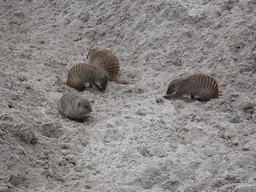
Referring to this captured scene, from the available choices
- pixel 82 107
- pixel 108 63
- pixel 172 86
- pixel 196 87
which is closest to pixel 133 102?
pixel 172 86

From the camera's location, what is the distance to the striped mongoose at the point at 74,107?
141 inches

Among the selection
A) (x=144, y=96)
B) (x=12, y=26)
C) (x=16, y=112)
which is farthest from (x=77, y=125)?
(x=12, y=26)

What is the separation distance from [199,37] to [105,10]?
247 cm

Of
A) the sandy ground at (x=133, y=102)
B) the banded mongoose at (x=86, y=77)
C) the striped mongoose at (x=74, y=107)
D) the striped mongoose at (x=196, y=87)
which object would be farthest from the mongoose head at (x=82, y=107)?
the striped mongoose at (x=196, y=87)

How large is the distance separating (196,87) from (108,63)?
1642mm

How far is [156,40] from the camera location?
5.31m

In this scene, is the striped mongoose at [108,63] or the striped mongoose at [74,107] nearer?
the striped mongoose at [74,107]

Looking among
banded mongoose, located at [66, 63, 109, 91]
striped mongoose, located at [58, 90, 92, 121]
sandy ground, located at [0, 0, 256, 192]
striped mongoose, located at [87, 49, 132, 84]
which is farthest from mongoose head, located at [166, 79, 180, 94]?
striped mongoose, located at [58, 90, 92, 121]

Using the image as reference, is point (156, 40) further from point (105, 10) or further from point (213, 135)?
point (213, 135)

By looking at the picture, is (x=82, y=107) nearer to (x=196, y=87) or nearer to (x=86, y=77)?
(x=86, y=77)

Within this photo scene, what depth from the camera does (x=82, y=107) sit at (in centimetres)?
357

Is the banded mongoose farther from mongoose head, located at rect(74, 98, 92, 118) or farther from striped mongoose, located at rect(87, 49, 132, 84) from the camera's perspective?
mongoose head, located at rect(74, 98, 92, 118)

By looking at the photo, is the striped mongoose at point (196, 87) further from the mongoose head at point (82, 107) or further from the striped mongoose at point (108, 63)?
the mongoose head at point (82, 107)

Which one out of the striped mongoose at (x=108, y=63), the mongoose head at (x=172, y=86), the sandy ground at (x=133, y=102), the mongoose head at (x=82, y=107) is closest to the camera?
the sandy ground at (x=133, y=102)
